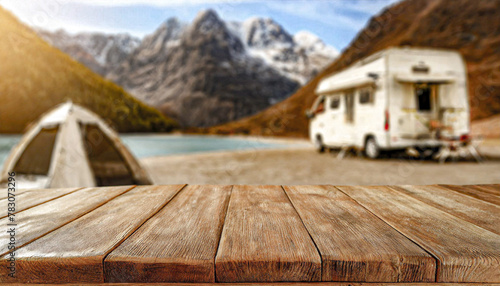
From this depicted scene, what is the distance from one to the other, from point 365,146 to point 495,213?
8153 millimetres

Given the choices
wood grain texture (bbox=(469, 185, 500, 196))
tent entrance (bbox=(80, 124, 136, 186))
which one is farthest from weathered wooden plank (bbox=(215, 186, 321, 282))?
tent entrance (bbox=(80, 124, 136, 186))

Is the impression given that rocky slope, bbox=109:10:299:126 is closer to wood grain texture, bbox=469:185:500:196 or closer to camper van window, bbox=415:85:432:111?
camper van window, bbox=415:85:432:111

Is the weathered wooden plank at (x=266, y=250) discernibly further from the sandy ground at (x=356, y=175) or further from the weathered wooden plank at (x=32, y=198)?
the sandy ground at (x=356, y=175)

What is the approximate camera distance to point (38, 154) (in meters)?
5.90

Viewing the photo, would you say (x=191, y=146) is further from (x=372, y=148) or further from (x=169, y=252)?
(x=169, y=252)

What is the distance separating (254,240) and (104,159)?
5573mm

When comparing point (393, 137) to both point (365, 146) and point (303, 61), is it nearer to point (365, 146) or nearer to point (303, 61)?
point (365, 146)

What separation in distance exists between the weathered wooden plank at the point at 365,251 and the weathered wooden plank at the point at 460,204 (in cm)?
32

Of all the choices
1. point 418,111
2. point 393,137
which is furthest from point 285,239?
point 418,111

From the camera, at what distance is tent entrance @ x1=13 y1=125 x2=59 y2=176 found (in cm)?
559

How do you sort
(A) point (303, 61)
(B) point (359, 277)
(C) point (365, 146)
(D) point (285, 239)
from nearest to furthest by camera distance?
1. (B) point (359, 277)
2. (D) point (285, 239)
3. (C) point (365, 146)
4. (A) point (303, 61)

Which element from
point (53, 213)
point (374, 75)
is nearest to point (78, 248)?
point (53, 213)

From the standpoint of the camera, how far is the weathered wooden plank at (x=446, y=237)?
688 mm

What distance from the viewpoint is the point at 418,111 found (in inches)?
304
